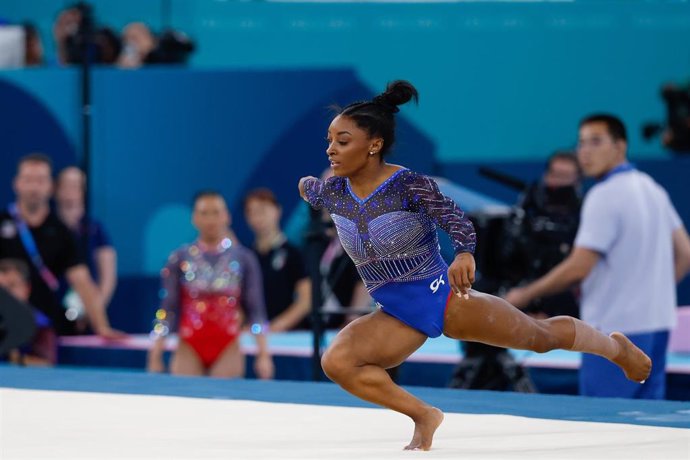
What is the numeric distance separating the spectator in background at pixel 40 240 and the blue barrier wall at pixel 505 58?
3.03 meters

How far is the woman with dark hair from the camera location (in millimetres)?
3955

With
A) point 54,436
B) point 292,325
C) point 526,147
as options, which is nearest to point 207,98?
point 292,325

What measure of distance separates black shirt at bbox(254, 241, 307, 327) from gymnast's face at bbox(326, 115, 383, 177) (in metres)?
3.99

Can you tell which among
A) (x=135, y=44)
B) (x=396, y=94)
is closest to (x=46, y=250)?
(x=135, y=44)

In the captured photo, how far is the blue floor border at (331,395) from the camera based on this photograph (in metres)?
4.63

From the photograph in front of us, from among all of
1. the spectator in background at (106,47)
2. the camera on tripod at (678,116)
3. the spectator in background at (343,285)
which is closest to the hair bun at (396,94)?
the spectator in background at (343,285)

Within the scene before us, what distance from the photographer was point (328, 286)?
704 centimetres

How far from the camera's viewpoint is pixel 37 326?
24.6ft

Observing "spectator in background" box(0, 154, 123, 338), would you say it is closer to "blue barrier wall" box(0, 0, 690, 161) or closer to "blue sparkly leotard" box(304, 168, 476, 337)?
"blue barrier wall" box(0, 0, 690, 161)

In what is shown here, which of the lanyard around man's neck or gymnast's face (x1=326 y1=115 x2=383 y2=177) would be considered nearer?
gymnast's face (x1=326 y1=115 x2=383 y2=177)

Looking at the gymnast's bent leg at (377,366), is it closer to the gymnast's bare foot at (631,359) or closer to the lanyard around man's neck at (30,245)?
the gymnast's bare foot at (631,359)

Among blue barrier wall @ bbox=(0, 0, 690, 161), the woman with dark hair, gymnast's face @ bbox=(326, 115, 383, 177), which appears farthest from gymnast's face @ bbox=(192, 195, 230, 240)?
blue barrier wall @ bbox=(0, 0, 690, 161)

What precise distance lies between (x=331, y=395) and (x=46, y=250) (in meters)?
3.02

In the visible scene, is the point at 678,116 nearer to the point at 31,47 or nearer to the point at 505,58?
the point at 505,58
